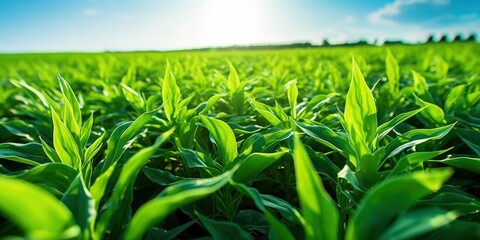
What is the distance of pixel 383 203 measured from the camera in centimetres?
69

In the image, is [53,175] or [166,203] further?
[53,175]

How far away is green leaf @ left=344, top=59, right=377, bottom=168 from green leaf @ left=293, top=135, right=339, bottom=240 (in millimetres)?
478

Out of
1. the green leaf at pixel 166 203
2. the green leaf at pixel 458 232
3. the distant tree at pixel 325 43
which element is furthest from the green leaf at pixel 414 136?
the distant tree at pixel 325 43

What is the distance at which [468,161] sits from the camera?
107cm

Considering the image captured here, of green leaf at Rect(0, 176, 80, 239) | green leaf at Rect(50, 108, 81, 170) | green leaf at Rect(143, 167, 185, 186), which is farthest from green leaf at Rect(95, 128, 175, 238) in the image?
green leaf at Rect(143, 167, 185, 186)

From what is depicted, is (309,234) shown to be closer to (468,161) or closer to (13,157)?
(468,161)

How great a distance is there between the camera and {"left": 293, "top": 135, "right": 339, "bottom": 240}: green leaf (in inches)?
25.5

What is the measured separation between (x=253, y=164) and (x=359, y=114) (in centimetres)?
39

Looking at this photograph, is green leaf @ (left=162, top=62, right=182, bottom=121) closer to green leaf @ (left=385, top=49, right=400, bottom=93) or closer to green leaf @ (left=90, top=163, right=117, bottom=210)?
green leaf @ (left=90, top=163, right=117, bottom=210)

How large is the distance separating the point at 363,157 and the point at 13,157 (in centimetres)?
111

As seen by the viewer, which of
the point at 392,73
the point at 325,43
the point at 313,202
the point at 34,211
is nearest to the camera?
the point at 34,211

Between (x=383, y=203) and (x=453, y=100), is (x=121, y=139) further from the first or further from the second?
(x=453, y=100)

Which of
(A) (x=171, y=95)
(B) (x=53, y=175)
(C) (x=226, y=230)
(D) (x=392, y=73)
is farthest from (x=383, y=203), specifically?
(D) (x=392, y=73)

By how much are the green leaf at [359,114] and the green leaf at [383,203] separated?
0.43m
